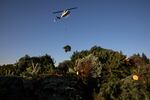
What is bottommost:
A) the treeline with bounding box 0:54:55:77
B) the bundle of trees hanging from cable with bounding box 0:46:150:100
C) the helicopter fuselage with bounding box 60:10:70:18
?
the bundle of trees hanging from cable with bounding box 0:46:150:100

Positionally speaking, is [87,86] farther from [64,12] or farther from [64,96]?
[64,12]

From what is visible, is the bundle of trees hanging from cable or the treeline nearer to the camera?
the bundle of trees hanging from cable

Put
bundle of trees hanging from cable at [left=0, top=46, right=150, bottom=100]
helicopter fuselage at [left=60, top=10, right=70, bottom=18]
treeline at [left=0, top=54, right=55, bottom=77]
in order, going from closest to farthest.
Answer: bundle of trees hanging from cable at [left=0, top=46, right=150, bottom=100] < helicopter fuselage at [left=60, top=10, right=70, bottom=18] < treeline at [left=0, top=54, right=55, bottom=77]

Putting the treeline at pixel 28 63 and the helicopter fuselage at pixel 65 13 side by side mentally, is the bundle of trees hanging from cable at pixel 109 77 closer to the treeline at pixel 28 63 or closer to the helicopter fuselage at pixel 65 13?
the treeline at pixel 28 63

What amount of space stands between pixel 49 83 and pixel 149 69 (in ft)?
25.1

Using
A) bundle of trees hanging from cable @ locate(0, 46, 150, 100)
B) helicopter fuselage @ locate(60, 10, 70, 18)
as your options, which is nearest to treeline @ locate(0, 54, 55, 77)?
bundle of trees hanging from cable @ locate(0, 46, 150, 100)

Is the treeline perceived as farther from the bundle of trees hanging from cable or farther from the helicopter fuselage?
the helicopter fuselage

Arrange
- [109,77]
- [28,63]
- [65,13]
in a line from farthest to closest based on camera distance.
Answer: [28,63]
[65,13]
[109,77]

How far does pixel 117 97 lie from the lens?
71.7ft

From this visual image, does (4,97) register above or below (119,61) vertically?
below

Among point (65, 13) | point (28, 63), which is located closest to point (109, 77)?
point (65, 13)

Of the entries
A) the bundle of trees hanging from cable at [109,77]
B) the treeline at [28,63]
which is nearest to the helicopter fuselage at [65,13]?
the bundle of trees hanging from cable at [109,77]

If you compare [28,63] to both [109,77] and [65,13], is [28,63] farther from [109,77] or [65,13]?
[109,77]

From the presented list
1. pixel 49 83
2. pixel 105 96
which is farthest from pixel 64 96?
pixel 105 96
